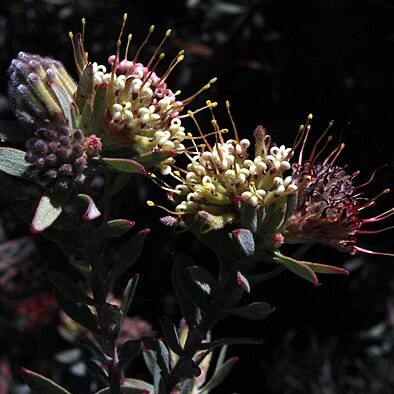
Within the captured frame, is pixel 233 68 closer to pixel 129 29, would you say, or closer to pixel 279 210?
pixel 129 29

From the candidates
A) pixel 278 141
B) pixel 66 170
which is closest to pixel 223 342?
pixel 66 170

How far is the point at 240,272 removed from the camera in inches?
53.5

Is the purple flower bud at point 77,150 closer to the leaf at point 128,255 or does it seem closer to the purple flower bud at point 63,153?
the purple flower bud at point 63,153

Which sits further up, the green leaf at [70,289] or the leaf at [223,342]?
the green leaf at [70,289]

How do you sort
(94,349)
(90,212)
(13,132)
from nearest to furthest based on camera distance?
(90,212), (13,132), (94,349)

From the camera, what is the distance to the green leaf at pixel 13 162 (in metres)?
1.31

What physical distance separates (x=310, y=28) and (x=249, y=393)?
5.62ft

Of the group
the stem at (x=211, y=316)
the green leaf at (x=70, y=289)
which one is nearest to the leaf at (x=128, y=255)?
the green leaf at (x=70, y=289)

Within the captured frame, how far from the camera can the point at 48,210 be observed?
1260 millimetres

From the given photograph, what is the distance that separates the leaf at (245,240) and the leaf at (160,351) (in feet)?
0.83

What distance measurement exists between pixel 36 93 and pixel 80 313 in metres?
0.40

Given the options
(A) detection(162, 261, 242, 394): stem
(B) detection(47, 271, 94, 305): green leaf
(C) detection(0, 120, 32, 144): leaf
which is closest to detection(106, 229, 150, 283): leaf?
(B) detection(47, 271, 94, 305): green leaf

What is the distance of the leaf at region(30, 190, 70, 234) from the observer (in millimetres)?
1223

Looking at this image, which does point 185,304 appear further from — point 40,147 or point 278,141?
point 278,141
